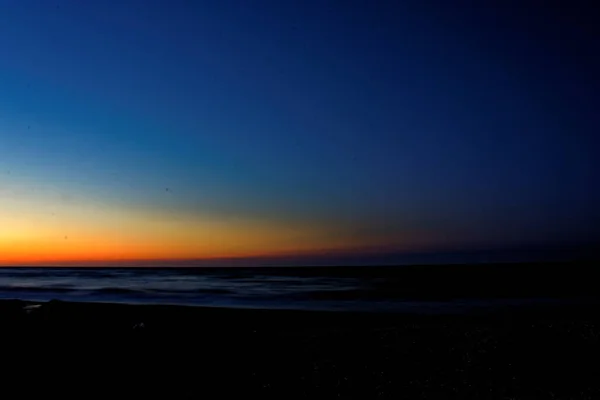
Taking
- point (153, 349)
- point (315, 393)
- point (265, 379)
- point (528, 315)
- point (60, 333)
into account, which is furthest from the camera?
point (528, 315)

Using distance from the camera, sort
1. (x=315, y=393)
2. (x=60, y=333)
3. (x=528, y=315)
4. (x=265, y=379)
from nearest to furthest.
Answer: (x=315, y=393) < (x=265, y=379) < (x=60, y=333) < (x=528, y=315)

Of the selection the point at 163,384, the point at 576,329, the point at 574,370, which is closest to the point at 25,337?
the point at 163,384

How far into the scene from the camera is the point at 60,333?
10.4 meters

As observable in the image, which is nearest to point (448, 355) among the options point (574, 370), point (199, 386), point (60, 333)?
point (574, 370)

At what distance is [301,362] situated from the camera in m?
8.53

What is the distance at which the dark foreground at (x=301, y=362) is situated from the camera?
7281mm

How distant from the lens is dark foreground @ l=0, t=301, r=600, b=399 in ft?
23.9

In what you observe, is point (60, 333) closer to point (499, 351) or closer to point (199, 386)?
point (199, 386)

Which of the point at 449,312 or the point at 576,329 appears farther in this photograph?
the point at 449,312

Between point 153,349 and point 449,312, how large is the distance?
13.6 m

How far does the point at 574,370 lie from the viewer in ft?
25.8

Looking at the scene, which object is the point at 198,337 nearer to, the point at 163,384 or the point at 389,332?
the point at 163,384

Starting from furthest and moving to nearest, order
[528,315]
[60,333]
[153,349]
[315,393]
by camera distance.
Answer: [528,315] → [60,333] → [153,349] → [315,393]

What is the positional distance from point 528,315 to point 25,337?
16.0m
